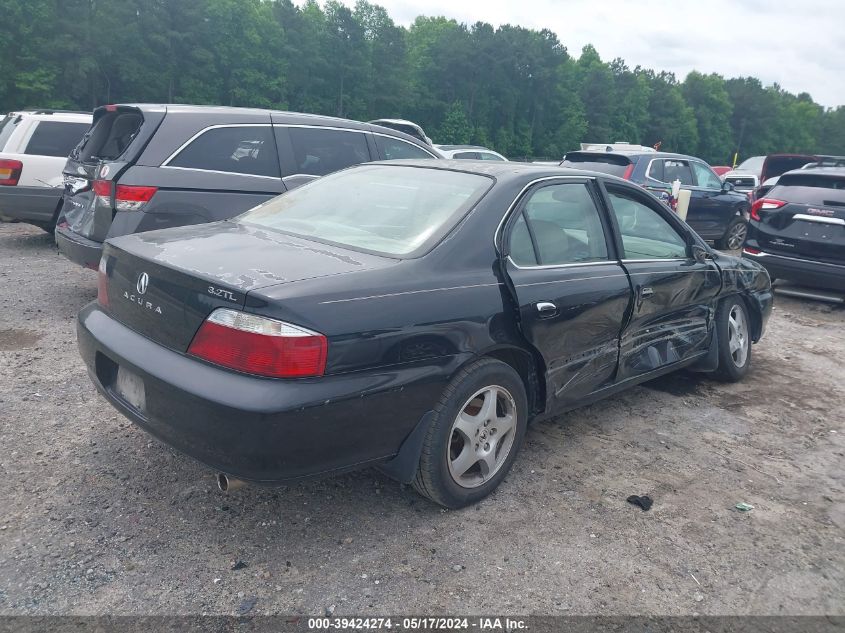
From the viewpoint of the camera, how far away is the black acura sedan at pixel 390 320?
2.60m

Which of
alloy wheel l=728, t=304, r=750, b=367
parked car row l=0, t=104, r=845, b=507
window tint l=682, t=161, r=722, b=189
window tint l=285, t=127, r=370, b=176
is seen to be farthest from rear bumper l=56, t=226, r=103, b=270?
window tint l=682, t=161, r=722, b=189

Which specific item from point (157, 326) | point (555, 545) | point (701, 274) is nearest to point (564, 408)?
point (555, 545)

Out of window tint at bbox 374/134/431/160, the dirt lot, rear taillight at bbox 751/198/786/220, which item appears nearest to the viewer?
the dirt lot

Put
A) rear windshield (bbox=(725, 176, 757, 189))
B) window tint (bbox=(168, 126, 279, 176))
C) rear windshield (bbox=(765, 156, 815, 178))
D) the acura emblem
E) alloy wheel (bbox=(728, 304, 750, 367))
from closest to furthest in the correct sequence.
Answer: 1. the acura emblem
2. alloy wheel (bbox=(728, 304, 750, 367))
3. window tint (bbox=(168, 126, 279, 176))
4. rear windshield (bbox=(765, 156, 815, 178))
5. rear windshield (bbox=(725, 176, 757, 189))

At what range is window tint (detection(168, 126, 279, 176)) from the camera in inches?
228

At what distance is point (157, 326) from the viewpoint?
294 cm

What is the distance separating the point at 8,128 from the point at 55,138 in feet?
2.24

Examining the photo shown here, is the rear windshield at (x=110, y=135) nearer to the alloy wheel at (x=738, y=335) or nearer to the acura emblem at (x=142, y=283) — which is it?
the acura emblem at (x=142, y=283)

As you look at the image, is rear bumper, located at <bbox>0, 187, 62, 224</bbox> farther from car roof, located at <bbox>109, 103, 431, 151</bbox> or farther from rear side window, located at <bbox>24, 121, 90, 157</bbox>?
car roof, located at <bbox>109, 103, 431, 151</bbox>

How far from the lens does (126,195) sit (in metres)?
5.42

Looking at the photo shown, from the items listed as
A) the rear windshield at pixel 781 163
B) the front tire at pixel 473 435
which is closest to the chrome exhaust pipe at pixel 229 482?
the front tire at pixel 473 435

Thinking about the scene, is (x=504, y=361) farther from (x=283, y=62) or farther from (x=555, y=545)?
(x=283, y=62)

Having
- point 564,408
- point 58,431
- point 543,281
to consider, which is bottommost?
point 58,431

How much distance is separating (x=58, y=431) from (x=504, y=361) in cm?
243
